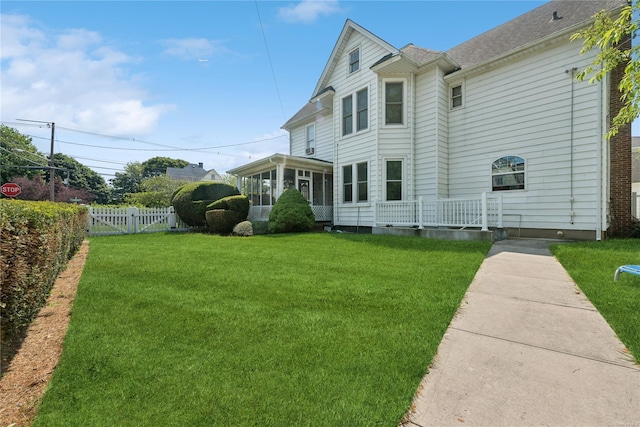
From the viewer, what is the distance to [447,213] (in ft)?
30.9

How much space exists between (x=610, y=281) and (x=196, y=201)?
14.0 metres

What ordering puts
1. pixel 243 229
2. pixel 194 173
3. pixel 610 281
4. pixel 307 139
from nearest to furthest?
1. pixel 610 281
2. pixel 243 229
3. pixel 307 139
4. pixel 194 173

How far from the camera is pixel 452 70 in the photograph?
35.8 ft

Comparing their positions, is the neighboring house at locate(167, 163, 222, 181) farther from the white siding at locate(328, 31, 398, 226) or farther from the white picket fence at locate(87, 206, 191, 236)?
the white siding at locate(328, 31, 398, 226)

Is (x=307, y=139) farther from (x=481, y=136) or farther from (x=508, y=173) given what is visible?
(x=508, y=173)

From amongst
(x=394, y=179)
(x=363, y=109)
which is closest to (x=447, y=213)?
(x=394, y=179)

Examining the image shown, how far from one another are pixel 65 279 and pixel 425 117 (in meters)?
11.3

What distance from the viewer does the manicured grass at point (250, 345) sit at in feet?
5.80

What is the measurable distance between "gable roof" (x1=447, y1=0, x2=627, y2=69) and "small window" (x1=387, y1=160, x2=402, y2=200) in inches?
164

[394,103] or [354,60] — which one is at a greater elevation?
[354,60]

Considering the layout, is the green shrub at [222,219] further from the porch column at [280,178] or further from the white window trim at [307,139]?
the white window trim at [307,139]

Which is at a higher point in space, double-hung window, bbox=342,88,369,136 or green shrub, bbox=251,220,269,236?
double-hung window, bbox=342,88,369,136

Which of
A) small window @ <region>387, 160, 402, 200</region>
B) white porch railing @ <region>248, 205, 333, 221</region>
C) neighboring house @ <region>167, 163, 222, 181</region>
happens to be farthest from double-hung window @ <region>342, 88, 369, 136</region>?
neighboring house @ <region>167, 163, 222, 181</region>

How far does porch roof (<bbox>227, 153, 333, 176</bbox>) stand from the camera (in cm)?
1305
